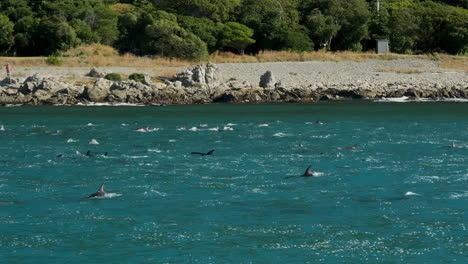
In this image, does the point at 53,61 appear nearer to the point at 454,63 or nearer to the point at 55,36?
the point at 55,36

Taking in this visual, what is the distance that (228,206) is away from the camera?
22.3 m

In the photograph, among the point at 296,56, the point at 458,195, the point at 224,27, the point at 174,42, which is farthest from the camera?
the point at 224,27

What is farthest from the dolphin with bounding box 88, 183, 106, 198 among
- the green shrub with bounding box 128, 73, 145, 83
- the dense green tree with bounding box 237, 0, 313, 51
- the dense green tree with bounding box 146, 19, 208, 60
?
the dense green tree with bounding box 237, 0, 313, 51

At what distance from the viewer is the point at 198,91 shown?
6481 centimetres

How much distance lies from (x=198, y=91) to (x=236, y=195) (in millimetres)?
41440

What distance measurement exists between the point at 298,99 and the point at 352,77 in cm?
994

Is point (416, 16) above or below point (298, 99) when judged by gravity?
above

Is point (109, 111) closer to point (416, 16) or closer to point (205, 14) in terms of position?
point (205, 14)

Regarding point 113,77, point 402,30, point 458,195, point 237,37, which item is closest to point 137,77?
point 113,77

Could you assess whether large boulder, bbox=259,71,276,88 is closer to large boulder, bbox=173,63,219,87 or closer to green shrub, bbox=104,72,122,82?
large boulder, bbox=173,63,219,87

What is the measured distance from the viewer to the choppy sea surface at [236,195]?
1817 centimetres

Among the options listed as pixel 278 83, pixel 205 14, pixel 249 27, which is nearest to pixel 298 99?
pixel 278 83

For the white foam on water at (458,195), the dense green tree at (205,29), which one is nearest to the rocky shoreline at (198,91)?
the dense green tree at (205,29)

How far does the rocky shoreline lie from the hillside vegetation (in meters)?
16.1
